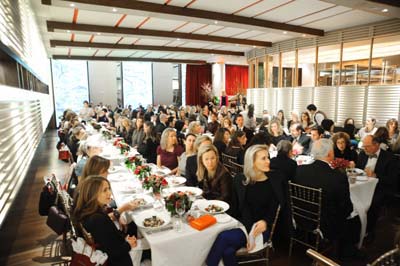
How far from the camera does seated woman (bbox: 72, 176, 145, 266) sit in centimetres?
219

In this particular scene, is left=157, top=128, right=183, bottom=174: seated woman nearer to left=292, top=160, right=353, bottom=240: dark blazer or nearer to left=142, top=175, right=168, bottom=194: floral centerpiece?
left=142, top=175, right=168, bottom=194: floral centerpiece

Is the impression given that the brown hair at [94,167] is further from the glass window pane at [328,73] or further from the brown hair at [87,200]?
the glass window pane at [328,73]

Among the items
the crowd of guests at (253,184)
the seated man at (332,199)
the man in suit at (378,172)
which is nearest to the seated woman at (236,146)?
the crowd of guests at (253,184)

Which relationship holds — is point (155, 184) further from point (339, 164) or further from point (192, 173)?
point (339, 164)

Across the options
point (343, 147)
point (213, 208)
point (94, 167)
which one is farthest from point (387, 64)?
point (94, 167)

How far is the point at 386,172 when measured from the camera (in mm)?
4055

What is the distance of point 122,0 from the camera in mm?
5418

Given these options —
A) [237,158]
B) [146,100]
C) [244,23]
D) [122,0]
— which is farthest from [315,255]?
[146,100]

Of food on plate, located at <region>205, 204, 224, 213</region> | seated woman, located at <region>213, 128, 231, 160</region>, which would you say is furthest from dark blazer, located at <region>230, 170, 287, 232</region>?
seated woman, located at <region>213, 128, 231, 160</region>

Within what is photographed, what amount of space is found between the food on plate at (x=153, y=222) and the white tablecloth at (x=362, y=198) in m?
2.41

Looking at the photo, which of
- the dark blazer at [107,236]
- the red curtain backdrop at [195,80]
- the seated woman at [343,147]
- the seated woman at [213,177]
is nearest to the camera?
the dark blazer at [107,236]

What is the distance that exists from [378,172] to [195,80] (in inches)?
601

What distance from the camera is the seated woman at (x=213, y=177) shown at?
10.7ft

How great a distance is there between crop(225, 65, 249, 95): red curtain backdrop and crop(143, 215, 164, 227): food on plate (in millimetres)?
17052
